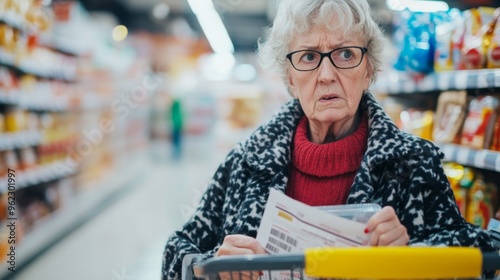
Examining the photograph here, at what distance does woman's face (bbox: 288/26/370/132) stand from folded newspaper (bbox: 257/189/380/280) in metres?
0.43

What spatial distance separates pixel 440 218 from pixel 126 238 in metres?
5.09

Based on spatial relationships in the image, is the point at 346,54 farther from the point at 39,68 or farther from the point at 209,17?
the point at 209,17

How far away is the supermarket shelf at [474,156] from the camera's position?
2.18 meters

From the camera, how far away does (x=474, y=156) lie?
7.82ft

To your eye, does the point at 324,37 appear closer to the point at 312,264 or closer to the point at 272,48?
the point at 272,48

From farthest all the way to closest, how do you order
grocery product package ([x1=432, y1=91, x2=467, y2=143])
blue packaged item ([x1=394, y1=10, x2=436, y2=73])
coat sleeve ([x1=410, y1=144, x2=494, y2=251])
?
blue packaged item ([x1=394, y1=10, x2=436, y2=73]), grocery product package ([x1=432, y1=91, x2=467, y2=143]), coat sleeve ([x1=410, y1=144, x2=494, y2=251])

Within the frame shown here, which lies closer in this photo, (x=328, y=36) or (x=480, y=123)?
(x=328, y=36)

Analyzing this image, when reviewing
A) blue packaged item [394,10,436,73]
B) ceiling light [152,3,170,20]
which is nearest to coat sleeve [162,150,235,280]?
blue packaged item [394,10,436,73]

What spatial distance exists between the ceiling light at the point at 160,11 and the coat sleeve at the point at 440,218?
503 inches

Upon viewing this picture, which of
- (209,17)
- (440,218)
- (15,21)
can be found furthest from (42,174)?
(440,218)

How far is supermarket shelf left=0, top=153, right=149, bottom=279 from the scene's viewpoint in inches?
188

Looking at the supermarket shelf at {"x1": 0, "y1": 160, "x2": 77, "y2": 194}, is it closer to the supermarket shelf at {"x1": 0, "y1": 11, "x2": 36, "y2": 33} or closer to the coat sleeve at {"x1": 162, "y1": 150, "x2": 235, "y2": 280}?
the supermarket shelf at {"x1": 0, "y1": 11, "x2": 36, "y2": 33}

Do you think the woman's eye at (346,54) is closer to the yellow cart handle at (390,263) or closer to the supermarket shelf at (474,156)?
the yellow cart handle at (390,263)

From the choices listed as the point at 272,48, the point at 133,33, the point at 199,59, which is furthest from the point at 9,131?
the point at 199,59
